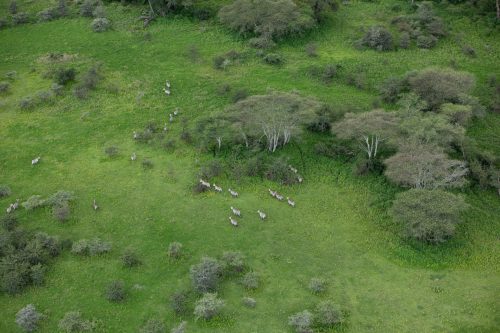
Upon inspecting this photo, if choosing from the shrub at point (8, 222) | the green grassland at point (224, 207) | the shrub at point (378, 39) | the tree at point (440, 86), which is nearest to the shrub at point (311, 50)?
the green grassland at point (224, 207)

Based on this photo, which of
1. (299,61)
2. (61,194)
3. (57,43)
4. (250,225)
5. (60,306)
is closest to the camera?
(60,306)

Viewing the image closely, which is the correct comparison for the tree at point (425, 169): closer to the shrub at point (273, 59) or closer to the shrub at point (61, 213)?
the shrub at point (273, 59)

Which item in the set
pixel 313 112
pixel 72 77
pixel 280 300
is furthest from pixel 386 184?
pixel 72 77

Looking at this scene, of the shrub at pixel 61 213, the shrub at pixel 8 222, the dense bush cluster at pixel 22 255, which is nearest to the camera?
the dense bush cluster at pixel 22 255

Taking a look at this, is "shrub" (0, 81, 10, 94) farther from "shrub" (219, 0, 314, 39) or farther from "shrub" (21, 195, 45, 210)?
"shrub" (219, 0, 314, 39)

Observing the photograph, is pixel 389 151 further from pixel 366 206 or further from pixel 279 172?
pixel 279 172

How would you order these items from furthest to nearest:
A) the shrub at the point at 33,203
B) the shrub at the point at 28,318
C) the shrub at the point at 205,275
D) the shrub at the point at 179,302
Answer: the shrub at the point at 33,203
the shrub at the point at 205,275
the shrub at the point at 179,302
the shrub at the point at 28,318

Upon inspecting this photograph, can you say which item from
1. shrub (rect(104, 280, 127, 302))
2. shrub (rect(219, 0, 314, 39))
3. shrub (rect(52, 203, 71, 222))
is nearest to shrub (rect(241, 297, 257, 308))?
shrub (rect(104, 280, 127, 302))
